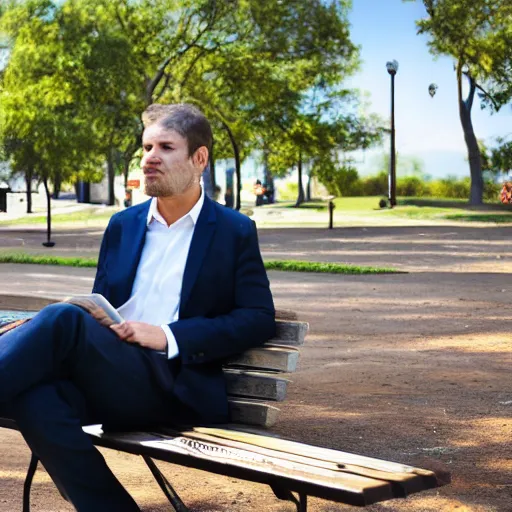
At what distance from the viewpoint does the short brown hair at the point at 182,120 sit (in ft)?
13.6

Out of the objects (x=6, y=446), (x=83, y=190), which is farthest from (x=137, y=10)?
(x=6, y=446)

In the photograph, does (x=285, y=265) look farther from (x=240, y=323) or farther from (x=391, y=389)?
(x=240, y=323)

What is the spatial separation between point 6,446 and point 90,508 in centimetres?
278

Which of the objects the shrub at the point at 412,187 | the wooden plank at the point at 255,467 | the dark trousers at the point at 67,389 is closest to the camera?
the wooden plank at the point at 255,467

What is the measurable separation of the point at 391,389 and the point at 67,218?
37675mm

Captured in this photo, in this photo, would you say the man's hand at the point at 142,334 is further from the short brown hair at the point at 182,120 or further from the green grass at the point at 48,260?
the green grass at the point at 48,260

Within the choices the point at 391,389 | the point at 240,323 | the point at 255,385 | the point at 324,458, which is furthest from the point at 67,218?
the point at 324,458

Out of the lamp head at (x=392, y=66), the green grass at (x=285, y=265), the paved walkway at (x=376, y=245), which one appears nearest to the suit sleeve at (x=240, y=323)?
the green grass at (x=285, y=265)

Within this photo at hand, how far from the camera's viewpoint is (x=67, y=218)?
1764 inches

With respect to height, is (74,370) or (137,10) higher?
(137,10)

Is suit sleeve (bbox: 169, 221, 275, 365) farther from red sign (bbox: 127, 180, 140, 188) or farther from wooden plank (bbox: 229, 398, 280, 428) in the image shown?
red sign (bbox: 127, 180, 140, 188)

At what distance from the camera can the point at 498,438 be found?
6.35 m

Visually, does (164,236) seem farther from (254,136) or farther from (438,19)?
(254,136)

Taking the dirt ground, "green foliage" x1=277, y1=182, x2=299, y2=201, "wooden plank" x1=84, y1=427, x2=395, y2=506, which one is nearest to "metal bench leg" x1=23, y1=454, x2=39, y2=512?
"wooden plank" x1=84, y1=427, x2=395, y2=506
